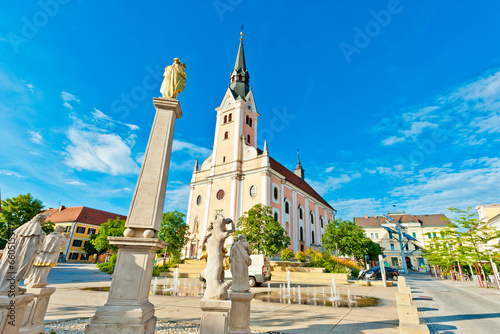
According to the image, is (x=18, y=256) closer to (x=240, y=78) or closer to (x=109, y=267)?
(x=109, y=267)

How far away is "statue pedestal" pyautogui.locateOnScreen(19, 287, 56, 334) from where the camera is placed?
4570mm

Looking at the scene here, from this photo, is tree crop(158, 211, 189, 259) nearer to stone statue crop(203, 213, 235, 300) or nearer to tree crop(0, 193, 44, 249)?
tree crop(0, 193, 44, 249)

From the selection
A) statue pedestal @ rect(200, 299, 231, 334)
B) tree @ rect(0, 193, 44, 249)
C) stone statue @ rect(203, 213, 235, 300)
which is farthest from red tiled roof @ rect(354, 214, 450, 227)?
statue pedestal @ rect(200, 299, 231, 334)

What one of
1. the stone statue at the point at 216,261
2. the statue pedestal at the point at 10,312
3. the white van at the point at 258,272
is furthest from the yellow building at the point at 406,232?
the statue pedestal at the point at 10,312

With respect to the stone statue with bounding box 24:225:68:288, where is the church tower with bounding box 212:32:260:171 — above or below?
above

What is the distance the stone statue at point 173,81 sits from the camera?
18.0 feet

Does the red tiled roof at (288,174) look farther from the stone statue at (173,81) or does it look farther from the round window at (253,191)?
the stone statue at (173,81)

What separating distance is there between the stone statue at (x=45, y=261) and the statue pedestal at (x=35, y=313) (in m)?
0.20

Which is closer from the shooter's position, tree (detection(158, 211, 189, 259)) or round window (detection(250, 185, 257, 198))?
tree (detection(158, 211, 189, 259))

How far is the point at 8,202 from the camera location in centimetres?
3103

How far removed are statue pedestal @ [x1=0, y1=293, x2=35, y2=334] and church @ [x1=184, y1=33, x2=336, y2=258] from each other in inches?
1202

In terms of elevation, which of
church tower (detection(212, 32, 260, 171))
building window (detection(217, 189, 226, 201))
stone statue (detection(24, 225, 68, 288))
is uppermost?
church tower (detection(212, 32, 260, 171))

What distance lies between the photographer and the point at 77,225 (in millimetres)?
51750

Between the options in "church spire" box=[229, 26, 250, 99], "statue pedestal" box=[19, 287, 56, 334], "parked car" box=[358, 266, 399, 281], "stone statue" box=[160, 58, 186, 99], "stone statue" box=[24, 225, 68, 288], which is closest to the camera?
"statue pedestal" box=[19, 287, 56, 334]
